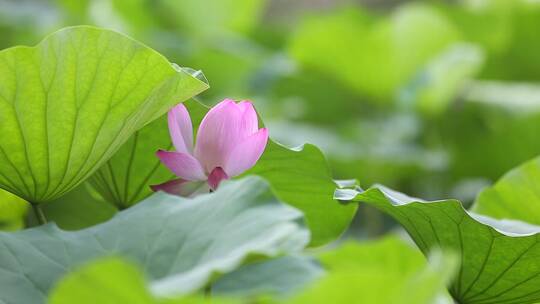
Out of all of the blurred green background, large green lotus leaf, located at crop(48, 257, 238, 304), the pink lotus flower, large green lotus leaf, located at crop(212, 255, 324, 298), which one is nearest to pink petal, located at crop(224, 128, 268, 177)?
the pink lotus flower

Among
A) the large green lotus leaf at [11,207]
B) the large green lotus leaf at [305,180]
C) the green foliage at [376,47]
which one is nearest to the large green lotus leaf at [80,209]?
the large green lotus leaf at [11,207]

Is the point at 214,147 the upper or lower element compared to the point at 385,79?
upper

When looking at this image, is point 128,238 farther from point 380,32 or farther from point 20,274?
point 380,32

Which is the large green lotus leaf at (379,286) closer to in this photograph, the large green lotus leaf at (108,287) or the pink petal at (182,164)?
the large green lotus leaf at (108,287)

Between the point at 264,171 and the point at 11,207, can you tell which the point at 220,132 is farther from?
the point at 11,207

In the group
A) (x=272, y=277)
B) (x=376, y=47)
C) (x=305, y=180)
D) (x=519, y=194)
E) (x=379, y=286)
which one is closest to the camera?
(x=379, y=286)

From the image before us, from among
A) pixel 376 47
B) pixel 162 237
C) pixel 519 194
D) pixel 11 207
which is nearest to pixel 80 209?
pixel 11 207
